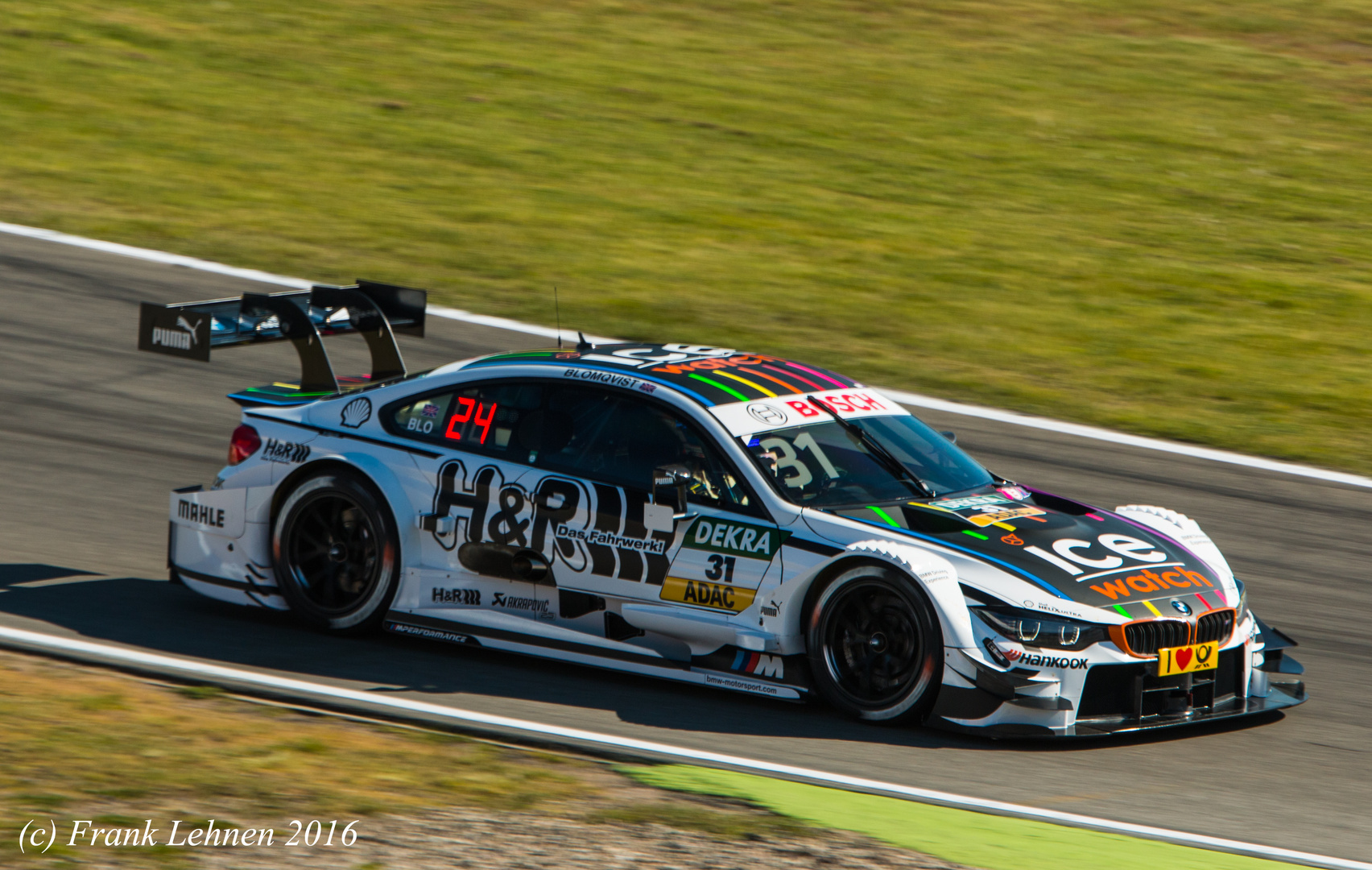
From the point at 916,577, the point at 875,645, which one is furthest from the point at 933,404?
the point at 916,577

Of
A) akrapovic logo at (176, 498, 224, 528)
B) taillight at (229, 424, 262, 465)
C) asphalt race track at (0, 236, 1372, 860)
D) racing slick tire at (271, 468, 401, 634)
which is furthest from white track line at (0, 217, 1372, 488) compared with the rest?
akrapovic logo at (176, 498, 224, 528)

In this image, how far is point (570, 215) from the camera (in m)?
17.6

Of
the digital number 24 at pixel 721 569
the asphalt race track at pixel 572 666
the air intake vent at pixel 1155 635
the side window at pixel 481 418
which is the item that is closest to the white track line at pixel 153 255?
the asphalt race track at pixel 572 666

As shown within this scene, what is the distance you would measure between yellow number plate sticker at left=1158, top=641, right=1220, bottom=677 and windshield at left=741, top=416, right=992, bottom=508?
52.1 inches

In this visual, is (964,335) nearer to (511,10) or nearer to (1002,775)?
(1002,775)

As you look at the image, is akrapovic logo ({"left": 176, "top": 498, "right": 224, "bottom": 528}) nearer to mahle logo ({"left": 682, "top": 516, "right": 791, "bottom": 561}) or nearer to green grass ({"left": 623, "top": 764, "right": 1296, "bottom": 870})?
mahle logo ({"left": 682, "top": 516, "right": 791, "bottom": 561})

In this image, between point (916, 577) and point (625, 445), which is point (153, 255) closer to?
point (625, 445)

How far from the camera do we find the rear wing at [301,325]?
9180 millimetres

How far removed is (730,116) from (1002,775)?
14.4 meters

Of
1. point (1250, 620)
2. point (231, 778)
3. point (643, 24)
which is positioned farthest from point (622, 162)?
point (231, 778)

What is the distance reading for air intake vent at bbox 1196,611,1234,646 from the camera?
740 centimetres

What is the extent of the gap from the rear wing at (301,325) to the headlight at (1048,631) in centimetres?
390

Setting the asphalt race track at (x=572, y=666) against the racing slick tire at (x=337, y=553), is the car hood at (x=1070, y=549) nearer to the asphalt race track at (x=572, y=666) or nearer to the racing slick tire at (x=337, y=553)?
the asphalt race track at (x=572, y=666)

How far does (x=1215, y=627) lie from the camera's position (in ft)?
24.5
